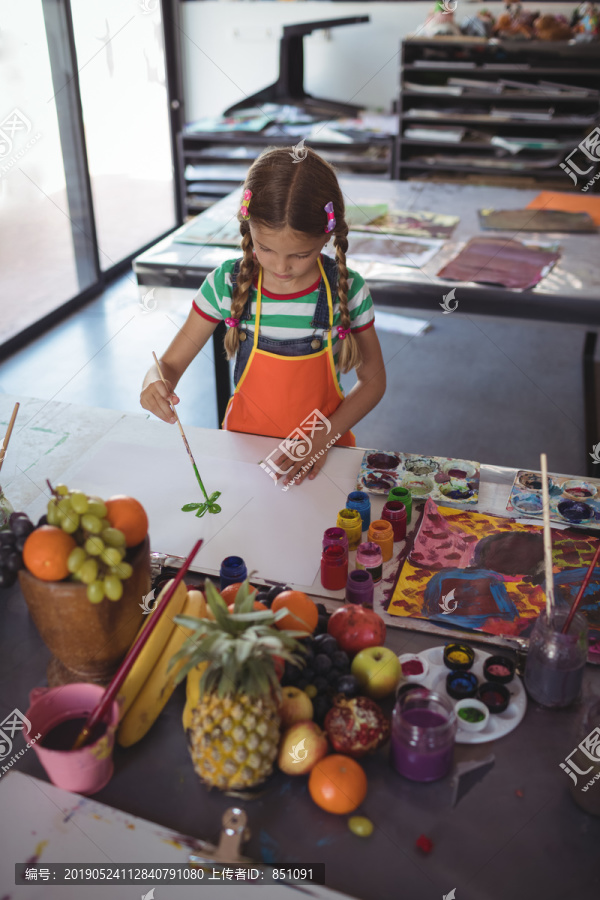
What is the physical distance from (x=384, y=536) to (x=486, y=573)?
0.19 m

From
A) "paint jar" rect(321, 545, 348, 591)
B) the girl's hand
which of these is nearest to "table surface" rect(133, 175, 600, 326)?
the girl's hand

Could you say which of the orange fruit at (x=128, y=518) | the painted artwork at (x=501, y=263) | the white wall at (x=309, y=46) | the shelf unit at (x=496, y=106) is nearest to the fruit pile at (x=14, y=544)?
the orange fruit at (x=128, y=518)

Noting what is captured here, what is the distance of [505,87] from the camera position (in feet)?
15.0

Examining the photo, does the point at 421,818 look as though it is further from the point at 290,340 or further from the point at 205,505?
the point at 290,340

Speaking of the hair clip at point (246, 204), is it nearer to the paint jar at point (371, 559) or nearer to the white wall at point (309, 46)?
the paint jar at point (371, 559)

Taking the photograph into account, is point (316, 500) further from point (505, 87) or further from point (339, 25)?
point (339, 25)

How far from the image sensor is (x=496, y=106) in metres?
4.70

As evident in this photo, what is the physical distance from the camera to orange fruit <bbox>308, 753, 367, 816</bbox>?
3.22ft

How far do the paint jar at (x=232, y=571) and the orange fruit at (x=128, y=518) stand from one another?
249 mm

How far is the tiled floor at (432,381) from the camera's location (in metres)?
3.45

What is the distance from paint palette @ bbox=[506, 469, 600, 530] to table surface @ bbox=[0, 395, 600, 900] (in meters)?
0.44

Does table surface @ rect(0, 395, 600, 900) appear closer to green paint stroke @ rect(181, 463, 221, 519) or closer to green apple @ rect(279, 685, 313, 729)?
green apple @ rect(279, 685, 313, 729)

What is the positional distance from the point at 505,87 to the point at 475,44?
299 mm

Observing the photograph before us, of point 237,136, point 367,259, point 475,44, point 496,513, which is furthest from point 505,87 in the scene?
point 496,513
